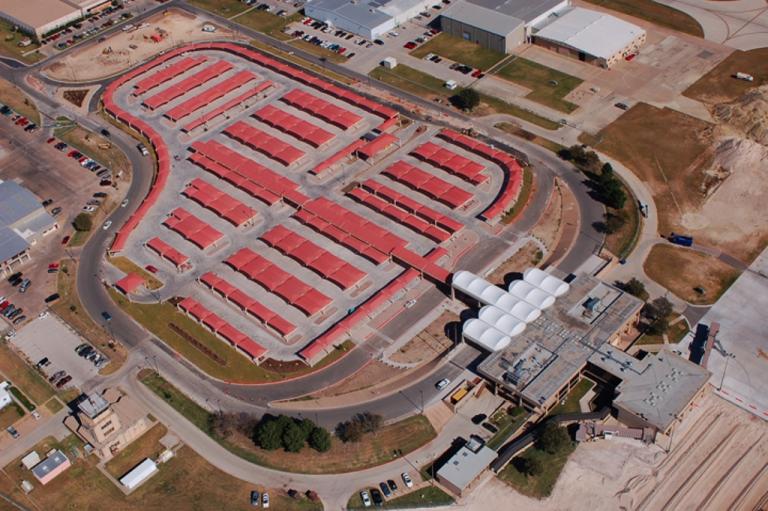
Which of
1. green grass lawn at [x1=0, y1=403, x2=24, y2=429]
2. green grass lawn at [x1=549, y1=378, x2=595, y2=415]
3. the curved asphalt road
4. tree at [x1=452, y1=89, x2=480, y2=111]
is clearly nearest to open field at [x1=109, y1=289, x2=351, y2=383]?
the curved asphalt road

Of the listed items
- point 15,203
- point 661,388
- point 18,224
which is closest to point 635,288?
point 661,388

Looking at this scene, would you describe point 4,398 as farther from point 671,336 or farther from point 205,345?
point 671,336

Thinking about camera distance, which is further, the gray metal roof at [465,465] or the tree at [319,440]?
the tree at [319,440]

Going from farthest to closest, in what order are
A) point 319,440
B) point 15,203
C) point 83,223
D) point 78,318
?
point 15,203 < point 83,223 < point 78,318 < point 319,440

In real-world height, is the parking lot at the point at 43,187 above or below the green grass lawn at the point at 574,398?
above

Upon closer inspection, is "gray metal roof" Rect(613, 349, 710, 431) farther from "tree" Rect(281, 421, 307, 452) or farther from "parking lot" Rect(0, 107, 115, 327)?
"parking lot" Rect(0, 107, 115, 327)

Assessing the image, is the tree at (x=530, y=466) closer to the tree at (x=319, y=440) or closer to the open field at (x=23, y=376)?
the tree at (x=319, y=440)

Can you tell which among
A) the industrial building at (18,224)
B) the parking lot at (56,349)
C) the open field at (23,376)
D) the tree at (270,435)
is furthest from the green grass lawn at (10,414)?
the tree at (270,435)
